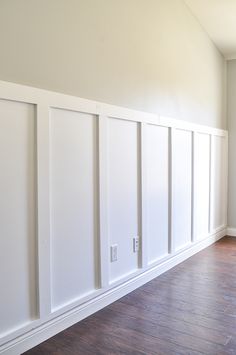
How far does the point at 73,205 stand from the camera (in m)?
2.11

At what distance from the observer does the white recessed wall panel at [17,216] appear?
170 cm

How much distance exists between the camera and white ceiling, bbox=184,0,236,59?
3.31 m

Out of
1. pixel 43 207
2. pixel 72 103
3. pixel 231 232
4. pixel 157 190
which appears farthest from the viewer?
pixel 231 232

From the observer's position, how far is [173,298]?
8.30 feet

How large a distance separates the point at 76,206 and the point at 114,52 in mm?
1195

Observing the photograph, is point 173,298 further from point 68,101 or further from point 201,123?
point 201,123

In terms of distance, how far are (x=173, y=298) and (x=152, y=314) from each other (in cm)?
33

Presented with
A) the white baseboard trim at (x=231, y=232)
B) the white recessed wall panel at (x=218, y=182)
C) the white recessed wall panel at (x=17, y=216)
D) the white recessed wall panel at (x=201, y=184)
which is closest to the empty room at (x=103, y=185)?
the white recessed wall panel at (x=17, y=216)

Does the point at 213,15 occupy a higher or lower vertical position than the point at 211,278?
higher

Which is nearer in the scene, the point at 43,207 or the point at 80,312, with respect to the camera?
the point at 43,207

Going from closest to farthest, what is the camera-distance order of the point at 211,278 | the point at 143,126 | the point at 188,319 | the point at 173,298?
1. the point at 188,319
2. the point at 173,298
3. the point at 143,126
4. the point at 211,278

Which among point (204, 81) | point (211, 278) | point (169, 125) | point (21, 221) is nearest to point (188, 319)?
point (211, 278)

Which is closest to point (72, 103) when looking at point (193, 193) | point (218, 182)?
point (193, 193)

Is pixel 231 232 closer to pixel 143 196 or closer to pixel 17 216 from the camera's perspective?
pixel 143 196
